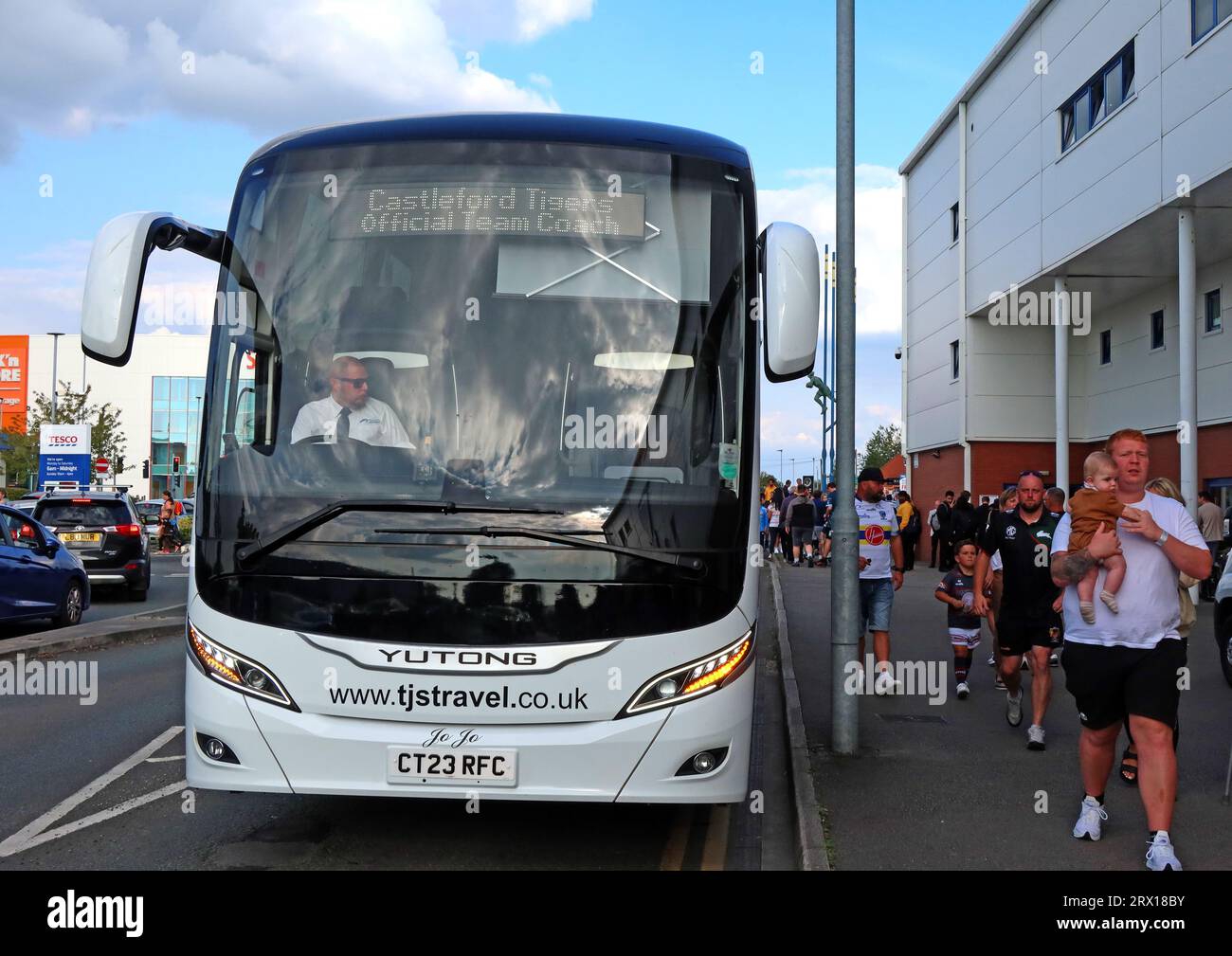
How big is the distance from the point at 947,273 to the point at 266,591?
32.1 meters

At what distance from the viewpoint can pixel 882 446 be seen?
113375 millimetres

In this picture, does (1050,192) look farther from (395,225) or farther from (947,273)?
(395,225)

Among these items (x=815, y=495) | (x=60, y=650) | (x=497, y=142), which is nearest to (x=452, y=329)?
(x=497, y=142)

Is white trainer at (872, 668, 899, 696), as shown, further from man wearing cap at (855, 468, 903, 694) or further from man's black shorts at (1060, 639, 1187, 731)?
man's black shorts at (1060, 639, 1187, 731)

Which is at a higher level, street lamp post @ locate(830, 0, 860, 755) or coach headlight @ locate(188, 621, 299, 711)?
street lamp post @ locate(830, 0, 860, 755)

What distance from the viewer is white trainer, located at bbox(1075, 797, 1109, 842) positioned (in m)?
5.55

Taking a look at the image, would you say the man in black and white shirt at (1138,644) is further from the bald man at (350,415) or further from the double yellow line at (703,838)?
the bald man at (350,415)

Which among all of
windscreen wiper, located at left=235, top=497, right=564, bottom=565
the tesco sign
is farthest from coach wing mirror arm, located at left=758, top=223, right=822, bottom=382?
the tesco sign

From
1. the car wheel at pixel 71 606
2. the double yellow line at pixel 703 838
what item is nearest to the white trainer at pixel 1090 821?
the double yellow line at pixel 703 838

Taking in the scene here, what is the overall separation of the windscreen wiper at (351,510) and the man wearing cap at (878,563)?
5.16 meters

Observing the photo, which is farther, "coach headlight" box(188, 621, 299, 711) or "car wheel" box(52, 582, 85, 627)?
"car wheel" box(52, 582, 85, 627)

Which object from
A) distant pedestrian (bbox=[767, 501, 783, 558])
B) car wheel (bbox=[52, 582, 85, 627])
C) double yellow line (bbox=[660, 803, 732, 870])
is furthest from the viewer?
distant pedestrian (bbox=[767, 501, 783, 558])

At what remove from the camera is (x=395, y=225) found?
17.1ft

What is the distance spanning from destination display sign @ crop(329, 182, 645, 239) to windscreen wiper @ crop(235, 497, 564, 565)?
1.22 metres
